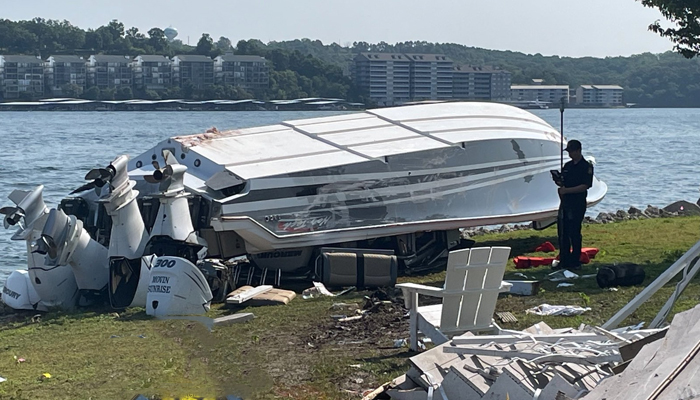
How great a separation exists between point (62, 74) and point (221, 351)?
11949 cm

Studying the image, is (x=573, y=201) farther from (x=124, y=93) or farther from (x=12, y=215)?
(x=124, y=93)

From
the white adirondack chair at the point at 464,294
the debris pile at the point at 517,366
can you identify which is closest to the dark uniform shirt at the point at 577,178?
the white adirondack chair at the point at 464,294

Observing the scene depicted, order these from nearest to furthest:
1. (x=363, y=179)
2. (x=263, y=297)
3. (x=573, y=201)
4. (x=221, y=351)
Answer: (x=221, y=351) < (x=263, y=297) < (x=573, y=201) < (x=363, y=179)

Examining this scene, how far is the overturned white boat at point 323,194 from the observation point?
44.7 ft

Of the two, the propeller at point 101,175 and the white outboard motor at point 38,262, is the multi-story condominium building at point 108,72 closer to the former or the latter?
the white outboard motor at point 38,262

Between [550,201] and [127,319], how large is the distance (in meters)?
8.59

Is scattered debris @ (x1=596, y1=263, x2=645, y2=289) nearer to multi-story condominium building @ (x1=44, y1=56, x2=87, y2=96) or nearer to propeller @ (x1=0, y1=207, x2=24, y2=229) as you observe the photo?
propeller @ (x1=0, y1=207, x2=24, y2=229)

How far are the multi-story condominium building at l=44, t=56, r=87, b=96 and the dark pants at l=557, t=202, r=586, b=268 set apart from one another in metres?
114

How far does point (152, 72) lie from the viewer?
416 feet

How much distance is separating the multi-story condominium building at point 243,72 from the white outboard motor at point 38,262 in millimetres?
105379

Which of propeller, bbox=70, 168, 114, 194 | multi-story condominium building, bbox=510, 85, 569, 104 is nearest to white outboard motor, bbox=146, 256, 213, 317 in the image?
propeller, bbox=70, 168, 114, 194

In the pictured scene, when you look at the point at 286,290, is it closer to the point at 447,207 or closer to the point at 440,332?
the point at 447,207

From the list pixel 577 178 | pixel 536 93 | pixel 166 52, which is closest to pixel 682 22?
pixel 577 178

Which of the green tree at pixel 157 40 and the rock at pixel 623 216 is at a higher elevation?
the green tree at pixel 157 40
